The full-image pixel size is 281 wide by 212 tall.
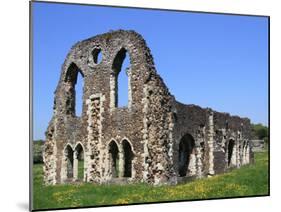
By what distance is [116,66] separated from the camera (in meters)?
14.9

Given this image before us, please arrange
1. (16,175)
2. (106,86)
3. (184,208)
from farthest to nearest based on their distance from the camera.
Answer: (106,86)
(184,208)
(16,175)

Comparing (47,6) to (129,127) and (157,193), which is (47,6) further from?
(157,193)

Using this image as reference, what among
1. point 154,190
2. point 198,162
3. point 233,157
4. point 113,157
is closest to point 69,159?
point 113,157

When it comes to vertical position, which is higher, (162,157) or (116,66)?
(116,66)

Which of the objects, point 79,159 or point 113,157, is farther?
point 113,157

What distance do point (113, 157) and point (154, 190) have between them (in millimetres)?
1273

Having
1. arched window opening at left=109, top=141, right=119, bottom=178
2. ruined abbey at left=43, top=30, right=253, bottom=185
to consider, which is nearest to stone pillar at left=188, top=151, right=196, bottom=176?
ruined abbey at left=43, top=30, right=253, bottom=185


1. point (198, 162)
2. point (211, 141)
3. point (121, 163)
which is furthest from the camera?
point (211, 141)

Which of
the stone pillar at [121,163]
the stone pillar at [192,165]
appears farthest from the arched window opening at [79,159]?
the stone pillar at [192,165]

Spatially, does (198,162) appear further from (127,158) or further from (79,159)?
(79,159)

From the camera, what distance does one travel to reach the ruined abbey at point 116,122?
47.0ft

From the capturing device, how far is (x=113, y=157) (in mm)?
14781
